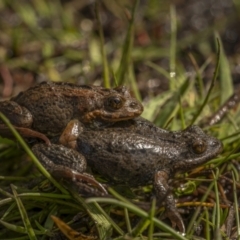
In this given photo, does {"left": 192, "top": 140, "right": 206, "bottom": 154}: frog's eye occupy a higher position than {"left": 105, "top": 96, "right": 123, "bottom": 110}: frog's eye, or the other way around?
{"left": 105, "top": 96, "right": 123, "bottom": 110}: frog's eye

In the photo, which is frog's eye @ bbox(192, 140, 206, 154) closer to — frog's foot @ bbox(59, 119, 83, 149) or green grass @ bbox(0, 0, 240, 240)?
green grass @ bbox(0, 0, 240, 240)

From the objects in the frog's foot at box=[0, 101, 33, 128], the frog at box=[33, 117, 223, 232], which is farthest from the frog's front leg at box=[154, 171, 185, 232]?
the frog's foot at box=[0, 101, 33, 128]

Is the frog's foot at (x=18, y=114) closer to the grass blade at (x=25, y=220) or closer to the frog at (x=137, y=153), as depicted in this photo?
the frog at (x=137, y=153)

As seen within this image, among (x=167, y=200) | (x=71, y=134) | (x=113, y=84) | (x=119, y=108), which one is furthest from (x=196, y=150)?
(x=113, y=84)

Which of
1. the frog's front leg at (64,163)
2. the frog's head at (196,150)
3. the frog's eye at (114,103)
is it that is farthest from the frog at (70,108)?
the frog's head at (196,150)

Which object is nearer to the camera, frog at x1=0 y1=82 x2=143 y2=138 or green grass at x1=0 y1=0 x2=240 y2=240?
green grass at x1=0 y1=0 x2=240 y2=240

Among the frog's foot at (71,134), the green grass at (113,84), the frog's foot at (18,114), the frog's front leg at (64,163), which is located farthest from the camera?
the frog's foot at (18,114)

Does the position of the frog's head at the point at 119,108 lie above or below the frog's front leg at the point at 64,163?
above

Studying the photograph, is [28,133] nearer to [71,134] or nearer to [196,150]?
[71,134]
